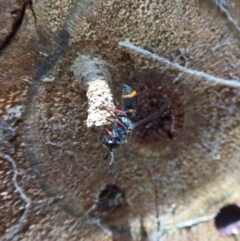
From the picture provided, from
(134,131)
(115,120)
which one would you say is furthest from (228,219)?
(115,120)

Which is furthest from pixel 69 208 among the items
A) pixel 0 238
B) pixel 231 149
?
pixel 231 149

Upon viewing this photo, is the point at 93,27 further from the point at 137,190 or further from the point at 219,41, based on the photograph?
the point at 137,190

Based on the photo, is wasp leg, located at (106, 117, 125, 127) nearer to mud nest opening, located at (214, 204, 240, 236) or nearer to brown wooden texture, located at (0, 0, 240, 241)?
brown wooden texture, located at (0, 0, 240, 241)

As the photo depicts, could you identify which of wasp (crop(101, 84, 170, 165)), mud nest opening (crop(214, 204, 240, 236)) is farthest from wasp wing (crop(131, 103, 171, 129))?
mud nest opening (crop(214, 204, 240, 236))

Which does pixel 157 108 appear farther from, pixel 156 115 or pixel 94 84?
pixel 94 84

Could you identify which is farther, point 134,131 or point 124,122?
point 134,131

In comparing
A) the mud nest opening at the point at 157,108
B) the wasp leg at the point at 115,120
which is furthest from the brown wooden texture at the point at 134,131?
the wasp leg at the point at 115,120

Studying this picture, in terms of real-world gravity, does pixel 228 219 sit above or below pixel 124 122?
below

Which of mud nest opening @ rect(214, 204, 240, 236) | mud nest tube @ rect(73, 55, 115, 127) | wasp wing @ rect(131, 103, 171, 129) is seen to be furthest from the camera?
mud nest opening @ rect(214, 204, 240, 236)
